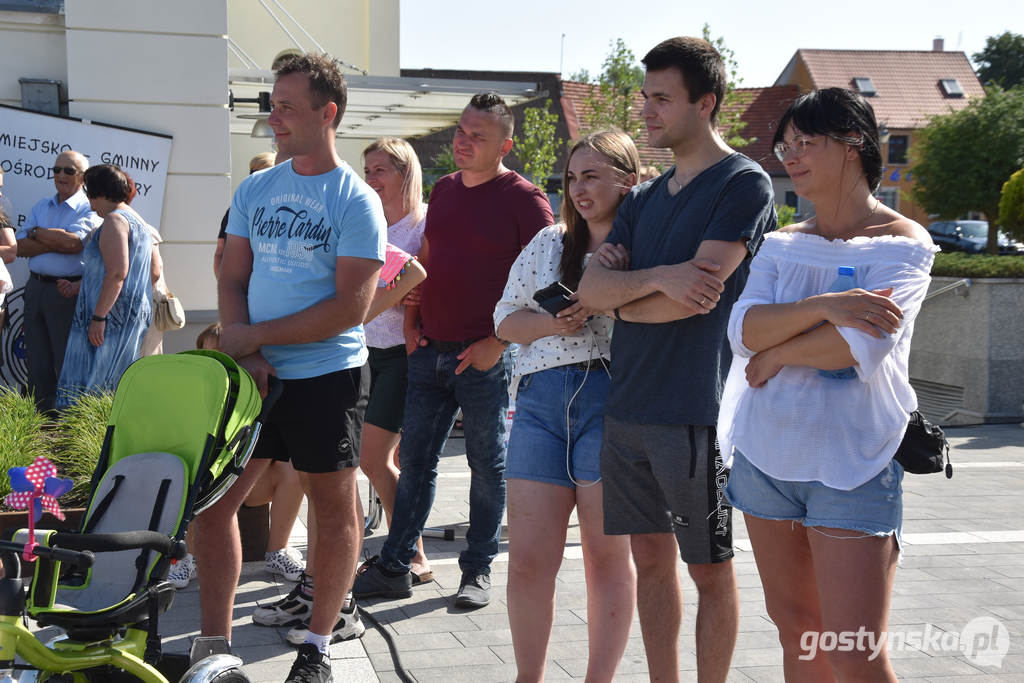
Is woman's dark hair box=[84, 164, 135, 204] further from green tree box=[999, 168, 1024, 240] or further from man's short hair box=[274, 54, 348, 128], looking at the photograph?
green tree box=[999, 168, 1024, 240]

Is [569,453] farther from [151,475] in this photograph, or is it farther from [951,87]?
[951,87]

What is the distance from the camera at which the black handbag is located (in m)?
2.76

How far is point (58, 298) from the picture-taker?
741 cm

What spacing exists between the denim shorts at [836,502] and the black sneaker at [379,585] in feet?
8.21

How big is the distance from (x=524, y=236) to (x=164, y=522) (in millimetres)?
2323

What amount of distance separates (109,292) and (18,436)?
5.81 feet

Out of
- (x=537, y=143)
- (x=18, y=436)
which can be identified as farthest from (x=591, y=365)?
(x=537, y=143)

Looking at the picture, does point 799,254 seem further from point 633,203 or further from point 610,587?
point 610,587

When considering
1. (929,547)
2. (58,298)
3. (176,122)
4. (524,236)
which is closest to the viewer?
(524,236)

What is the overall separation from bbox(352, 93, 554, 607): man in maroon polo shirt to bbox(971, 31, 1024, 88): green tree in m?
95.9

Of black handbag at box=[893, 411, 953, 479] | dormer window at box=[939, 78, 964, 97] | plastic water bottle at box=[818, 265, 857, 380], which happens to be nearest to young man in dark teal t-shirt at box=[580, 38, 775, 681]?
plastic water bottle at box=[818, 265, 857, 380]

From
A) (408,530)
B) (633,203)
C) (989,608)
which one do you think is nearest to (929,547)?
(989,608)

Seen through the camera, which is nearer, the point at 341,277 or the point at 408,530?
the point at 341,277

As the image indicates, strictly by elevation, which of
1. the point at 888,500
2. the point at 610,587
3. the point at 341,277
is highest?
the point at 341,277
